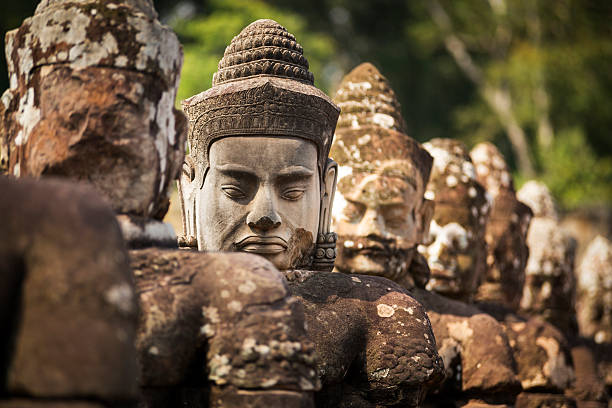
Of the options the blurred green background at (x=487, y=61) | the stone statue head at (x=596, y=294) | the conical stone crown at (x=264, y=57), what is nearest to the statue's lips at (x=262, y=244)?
the conical stone crown at (x=264, y=57)

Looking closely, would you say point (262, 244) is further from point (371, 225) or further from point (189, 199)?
point (371, 225)

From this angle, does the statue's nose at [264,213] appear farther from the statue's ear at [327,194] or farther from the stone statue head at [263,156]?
the statue's ear at [327,194]

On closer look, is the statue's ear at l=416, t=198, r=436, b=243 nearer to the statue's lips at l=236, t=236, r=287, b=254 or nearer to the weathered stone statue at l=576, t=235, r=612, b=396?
the statue's lips at l=236, t=236, r=287, b=254

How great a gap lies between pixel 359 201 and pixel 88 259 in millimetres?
4027

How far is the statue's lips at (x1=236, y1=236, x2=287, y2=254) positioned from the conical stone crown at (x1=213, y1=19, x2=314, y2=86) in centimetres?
100

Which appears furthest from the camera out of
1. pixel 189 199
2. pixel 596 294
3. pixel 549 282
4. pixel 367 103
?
pixel 596 294

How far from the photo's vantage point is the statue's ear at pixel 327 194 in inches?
209

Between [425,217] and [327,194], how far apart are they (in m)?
1.68

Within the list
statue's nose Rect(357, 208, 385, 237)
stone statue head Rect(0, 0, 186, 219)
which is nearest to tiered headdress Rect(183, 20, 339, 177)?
statue's nose Rect(357, 208, 385, 237)

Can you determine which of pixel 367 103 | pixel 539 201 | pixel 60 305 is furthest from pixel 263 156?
pixel 539 201

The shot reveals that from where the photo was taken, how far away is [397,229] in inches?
249

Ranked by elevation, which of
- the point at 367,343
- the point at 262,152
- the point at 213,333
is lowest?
the point at 367,343

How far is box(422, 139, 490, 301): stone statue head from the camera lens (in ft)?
24.6

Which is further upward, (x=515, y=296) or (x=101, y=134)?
(x=101, y=134)
